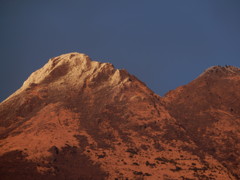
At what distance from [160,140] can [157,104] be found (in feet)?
30.9

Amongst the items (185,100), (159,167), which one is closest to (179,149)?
(159,167)

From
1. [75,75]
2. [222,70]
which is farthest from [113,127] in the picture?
[222,70]

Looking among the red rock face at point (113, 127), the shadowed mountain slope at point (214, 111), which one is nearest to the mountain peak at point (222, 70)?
the shadowed mountain slope at point (214, 111)

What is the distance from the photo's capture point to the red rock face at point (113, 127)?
40.0 m

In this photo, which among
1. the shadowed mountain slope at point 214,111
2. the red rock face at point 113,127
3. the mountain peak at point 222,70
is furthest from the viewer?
the mountain peak at point 222,70

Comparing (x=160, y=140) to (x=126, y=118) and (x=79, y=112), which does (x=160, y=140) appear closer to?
(x=126, y=118)

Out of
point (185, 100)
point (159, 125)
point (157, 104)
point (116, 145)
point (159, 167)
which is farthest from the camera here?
point (185, 100)

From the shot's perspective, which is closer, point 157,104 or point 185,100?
point 157,104

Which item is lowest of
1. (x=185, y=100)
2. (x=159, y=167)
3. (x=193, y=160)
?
(x=159, y=167)

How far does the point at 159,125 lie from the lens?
48875 mm

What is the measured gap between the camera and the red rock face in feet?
131

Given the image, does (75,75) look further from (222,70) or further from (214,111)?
(222,70)

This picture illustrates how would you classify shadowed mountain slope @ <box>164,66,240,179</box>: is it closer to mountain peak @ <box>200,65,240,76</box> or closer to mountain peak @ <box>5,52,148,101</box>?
mountain peak @ <box>200,65,240,76</box>

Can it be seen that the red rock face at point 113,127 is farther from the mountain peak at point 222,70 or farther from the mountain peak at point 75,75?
the mountain peak at point 222,70
